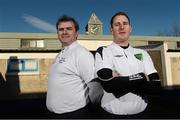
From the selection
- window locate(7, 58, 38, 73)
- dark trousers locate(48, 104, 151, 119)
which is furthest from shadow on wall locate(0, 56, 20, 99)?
dark trousers locate(48, 104, 151, 119)

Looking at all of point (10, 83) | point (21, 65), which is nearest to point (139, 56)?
point (10, 83)

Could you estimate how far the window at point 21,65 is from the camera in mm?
19644

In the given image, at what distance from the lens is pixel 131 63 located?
2609mm

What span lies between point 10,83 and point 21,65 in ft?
4.85

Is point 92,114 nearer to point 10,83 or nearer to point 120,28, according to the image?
point 120,28

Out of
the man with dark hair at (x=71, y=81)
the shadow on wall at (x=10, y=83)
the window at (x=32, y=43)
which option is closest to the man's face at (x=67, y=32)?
the man with dark hair at (x=71, y=81)

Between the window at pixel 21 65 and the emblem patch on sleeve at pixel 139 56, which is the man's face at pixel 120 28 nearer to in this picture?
the emblem patch on sleeve at pixel 139 56

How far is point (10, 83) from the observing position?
19438mm

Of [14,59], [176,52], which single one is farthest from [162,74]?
[14,59]

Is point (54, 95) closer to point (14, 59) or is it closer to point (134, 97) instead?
point (134, 97)

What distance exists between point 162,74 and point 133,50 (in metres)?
20.9

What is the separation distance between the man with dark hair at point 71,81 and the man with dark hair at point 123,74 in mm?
172

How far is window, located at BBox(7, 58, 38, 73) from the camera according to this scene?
19644 millimetres

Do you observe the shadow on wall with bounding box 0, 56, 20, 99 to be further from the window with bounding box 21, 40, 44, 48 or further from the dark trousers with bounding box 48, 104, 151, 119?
the dark trousers with bounding box 48, 104, 151, 119
